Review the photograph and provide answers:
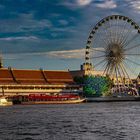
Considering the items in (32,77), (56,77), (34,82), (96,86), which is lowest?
(96,86)

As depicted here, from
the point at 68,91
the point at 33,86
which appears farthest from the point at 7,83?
the point at 68,91

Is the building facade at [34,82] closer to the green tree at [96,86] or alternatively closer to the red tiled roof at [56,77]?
the red tiled roof at [56,77]

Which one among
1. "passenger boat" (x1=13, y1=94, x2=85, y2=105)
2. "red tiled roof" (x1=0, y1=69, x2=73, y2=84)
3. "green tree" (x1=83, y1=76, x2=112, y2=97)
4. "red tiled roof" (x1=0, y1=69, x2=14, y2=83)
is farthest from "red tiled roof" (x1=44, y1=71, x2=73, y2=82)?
"passenger boat" (x1=13, y1=94, x2=85, y2=105)

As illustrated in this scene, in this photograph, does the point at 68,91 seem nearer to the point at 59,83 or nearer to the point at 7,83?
the point at 59,83

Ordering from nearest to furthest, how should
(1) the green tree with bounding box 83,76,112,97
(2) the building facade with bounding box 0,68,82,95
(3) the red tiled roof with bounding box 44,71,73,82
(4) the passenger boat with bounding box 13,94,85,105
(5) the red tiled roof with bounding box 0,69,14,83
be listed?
(4) the passenger boat with bounding box 13,94,85,105
(2) the building facade with bounding box 0,68,82,95
(5) the red tiled roof with bounding box 0,69,14,83
(1) the green tree with bounding box 83,76,112,97
(3) the red tiled roof with bounding box 44,71,73,82

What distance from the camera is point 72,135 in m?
50.8

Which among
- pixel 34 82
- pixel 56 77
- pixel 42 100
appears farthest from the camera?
pixel 56 77

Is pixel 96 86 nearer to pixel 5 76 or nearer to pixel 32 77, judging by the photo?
pixel 32 77

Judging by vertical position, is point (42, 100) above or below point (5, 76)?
below

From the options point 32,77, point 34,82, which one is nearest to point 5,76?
point 32,77

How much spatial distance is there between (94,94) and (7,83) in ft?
104

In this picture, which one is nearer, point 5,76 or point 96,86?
point 5,76

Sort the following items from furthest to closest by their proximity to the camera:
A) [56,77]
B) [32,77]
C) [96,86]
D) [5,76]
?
1. [56,77]
2. [32,77]
3. [96,86]
4. [5,76]

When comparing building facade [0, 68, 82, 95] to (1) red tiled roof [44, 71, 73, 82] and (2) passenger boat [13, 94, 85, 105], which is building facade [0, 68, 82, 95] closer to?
(1) red tiled roof [44, 71, 73, 82]
